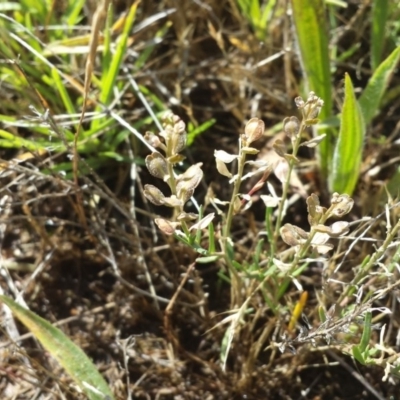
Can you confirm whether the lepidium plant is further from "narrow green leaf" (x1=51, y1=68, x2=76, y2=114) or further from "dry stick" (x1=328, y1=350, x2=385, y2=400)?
"narrow green leaf" (x1=51, y1=68, x2=76, y2=114)

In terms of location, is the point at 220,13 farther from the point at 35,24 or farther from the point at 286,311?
the point at 286,311

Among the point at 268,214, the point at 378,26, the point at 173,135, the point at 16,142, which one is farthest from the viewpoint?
the point at 378,26

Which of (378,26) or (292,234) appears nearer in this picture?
(292,234)

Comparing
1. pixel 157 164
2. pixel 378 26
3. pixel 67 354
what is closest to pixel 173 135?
pixel 157 164

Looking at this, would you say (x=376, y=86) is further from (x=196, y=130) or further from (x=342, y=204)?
(x=342, y=204)

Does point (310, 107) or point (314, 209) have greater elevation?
point (310, 107)

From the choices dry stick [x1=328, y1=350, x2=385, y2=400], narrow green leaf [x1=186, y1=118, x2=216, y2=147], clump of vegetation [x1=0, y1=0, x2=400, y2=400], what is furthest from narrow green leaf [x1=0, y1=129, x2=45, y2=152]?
dry stick [x1=328, y1=350, x2=385, y2=400]
